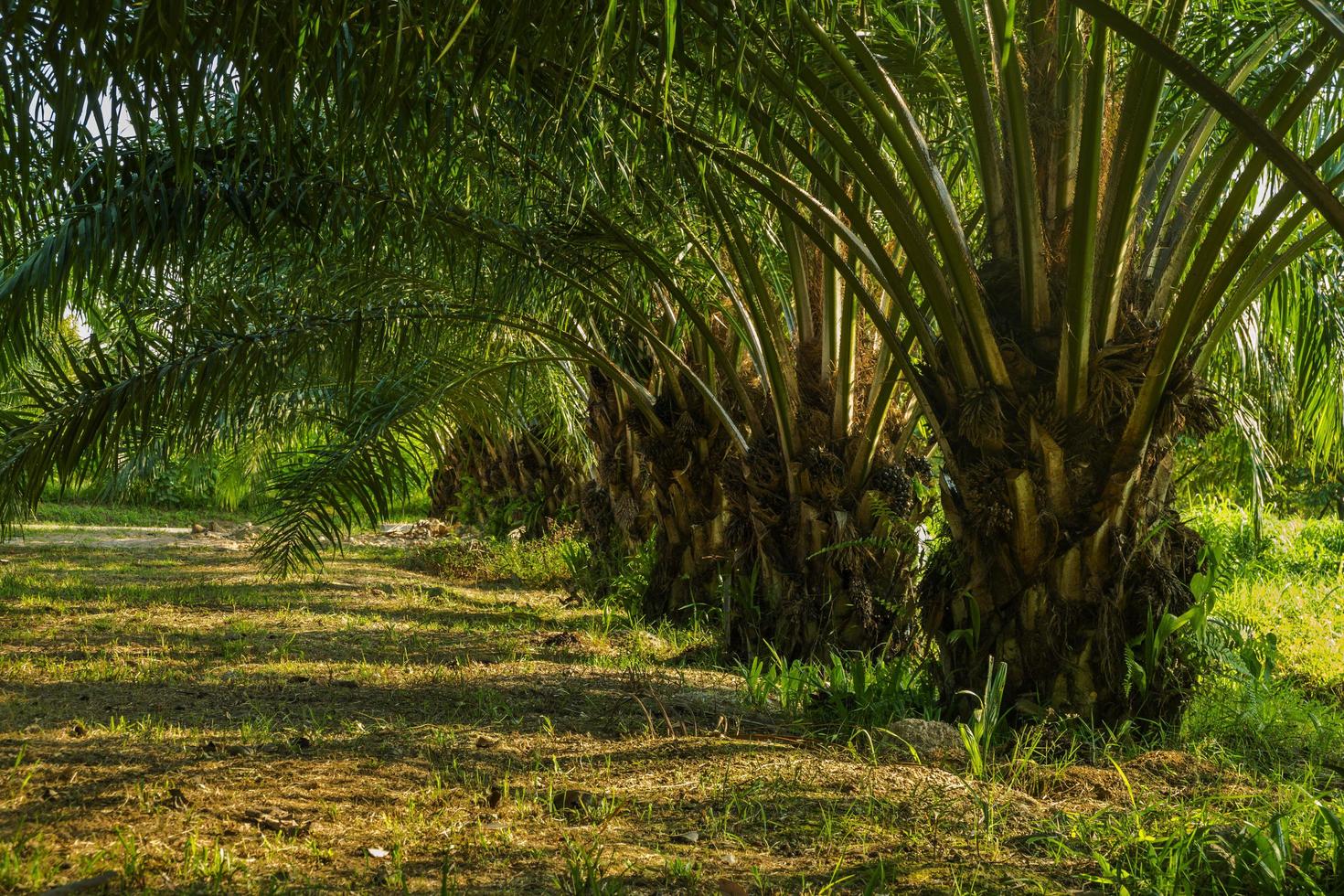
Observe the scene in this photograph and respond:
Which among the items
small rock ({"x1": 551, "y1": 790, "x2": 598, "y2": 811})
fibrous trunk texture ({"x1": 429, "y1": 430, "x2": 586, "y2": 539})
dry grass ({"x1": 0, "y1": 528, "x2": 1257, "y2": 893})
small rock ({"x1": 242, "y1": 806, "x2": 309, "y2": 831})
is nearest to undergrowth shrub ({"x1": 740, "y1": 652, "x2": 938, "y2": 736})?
dry grass ({"x1": 0, "y1": 528, "x2": 1257, "y2": 893})

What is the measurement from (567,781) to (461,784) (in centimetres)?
29

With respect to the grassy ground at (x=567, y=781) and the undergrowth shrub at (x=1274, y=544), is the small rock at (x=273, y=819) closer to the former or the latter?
the grassy ground at (x=567, y=781)

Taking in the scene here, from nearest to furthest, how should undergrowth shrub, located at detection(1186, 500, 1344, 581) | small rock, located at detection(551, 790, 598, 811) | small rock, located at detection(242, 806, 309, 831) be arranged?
small rock, located at detection(242, 806, 309, 831)
small rock, located at detection(551, 790, 598, 811)
undergrowth shrub, located at detection(1186, 500, 1344, 581)

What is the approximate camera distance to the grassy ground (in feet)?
7.84

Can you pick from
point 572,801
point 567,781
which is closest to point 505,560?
point 567,781

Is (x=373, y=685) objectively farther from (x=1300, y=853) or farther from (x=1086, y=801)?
(x=1300, y=853)

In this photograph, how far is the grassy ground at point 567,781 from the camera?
94.1 inches

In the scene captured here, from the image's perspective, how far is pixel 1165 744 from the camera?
12.1 feet

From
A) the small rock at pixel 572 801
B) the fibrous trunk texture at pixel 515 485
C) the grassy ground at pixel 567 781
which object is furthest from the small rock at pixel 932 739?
the fibrous trunk texture at pixel 515 485

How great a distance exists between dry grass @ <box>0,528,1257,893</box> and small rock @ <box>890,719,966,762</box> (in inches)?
5.4

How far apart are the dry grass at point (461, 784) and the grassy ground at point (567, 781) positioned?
1 centimetres

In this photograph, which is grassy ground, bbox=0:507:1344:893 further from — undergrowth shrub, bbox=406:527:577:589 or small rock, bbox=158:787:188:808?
undergrowth shrub, bbox=406:527:577:589

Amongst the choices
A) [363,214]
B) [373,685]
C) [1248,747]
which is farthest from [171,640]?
[1248,747]

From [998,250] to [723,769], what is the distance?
6.70 ft
